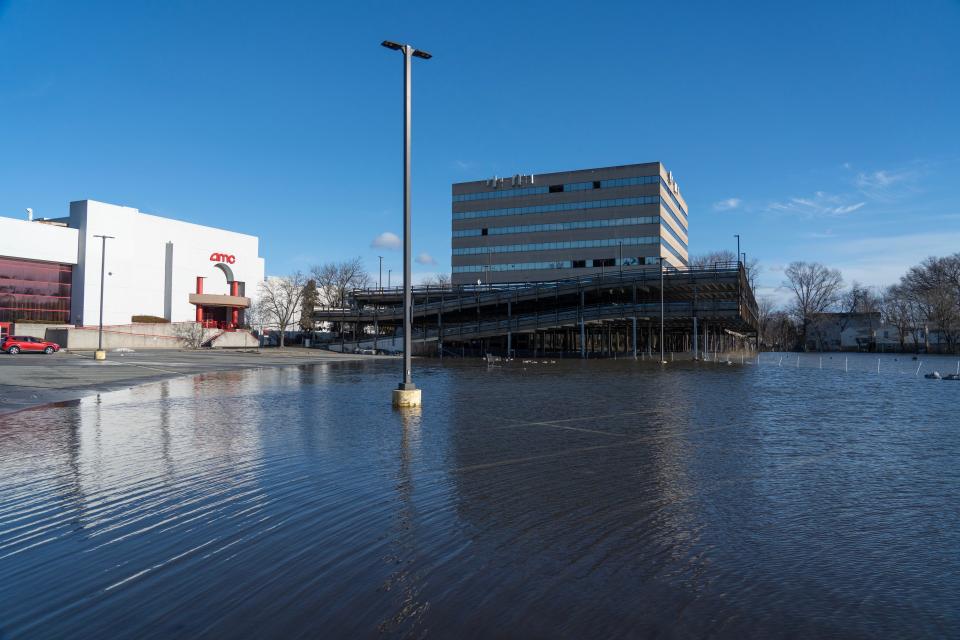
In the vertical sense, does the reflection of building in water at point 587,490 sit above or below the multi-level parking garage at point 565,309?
below

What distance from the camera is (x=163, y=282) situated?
71500 millimetres

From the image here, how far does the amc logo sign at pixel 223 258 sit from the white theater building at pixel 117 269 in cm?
12

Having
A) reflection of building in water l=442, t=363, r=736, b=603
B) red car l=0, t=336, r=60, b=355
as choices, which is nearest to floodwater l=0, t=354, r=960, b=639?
reflection of building in water l=442, t=363, r=736, b=603

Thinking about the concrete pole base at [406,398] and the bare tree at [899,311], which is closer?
the concrete pole base at [406,398]

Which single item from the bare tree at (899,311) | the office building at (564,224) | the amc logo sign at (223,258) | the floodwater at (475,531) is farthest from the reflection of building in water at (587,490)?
the bare tree at (899,311)

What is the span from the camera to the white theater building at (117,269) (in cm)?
6072

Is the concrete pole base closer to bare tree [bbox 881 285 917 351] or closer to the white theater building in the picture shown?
the white theater building

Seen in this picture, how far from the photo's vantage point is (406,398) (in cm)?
1667

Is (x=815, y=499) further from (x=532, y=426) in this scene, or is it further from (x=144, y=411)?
(x=144, y=411)

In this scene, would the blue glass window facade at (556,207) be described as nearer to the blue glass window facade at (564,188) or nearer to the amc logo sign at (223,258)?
the blue glass window facade at (564,188)

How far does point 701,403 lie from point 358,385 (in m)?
13.0

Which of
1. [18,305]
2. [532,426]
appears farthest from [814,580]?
A: [18,305]

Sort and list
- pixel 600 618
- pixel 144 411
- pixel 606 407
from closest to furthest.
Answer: pixel 600 618
pixel 144 411
pixel 606 407

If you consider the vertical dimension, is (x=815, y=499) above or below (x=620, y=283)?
below
